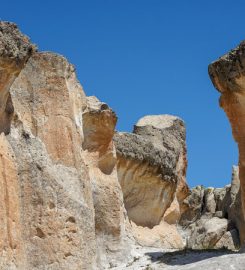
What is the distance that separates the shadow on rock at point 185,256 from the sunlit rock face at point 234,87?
6.40 ft

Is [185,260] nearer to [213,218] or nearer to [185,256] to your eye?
[185,256]

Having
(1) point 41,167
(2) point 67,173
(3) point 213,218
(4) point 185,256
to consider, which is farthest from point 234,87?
(3) point 213,218

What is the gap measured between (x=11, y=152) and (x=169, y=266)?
4.77m

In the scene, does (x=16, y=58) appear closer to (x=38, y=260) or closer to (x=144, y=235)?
(x=38, y=260)

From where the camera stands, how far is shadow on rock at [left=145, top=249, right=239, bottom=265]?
17422mm

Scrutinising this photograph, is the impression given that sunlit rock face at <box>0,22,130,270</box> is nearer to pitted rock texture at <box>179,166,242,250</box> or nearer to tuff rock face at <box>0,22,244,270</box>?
tuff rock face at <box>0,22,244,270</box>

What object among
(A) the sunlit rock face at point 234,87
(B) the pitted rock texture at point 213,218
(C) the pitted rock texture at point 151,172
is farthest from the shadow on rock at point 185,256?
(B) the pitted rock texture at point 213,218

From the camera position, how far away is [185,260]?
17516mm

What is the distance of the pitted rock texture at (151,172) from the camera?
909 inches

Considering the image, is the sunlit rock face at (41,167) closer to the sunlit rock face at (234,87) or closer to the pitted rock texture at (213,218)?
the sunlit rock face at (234,87)

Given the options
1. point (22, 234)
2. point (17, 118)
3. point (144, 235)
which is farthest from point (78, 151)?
point (144, 235)

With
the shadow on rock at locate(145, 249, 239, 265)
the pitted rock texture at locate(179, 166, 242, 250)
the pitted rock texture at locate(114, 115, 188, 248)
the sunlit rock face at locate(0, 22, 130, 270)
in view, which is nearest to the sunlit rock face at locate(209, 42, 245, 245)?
the shadow on rock at locate(145, 249, 239, 265)

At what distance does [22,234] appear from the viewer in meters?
14.3

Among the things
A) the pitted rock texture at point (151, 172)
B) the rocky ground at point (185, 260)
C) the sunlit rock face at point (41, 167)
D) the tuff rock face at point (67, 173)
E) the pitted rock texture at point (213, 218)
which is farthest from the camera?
the pitted rock texture at point (213, 218)
